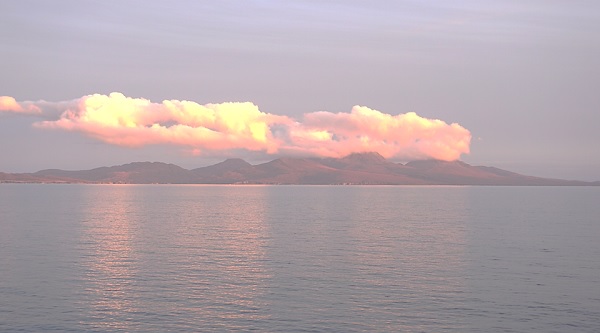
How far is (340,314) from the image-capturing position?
4566cm

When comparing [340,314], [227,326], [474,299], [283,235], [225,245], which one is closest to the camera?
[227,326]

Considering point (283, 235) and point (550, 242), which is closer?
point (550, 242)

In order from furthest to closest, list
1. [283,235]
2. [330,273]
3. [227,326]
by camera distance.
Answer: [283,235], [330,273], [227,326]

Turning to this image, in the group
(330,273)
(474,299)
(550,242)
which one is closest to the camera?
(474,299)

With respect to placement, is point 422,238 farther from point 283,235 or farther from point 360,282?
point 360,282

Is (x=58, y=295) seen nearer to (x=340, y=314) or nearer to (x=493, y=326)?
(x=340, y=314)

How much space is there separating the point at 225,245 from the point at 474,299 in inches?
1566

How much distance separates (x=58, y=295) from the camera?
5103cm

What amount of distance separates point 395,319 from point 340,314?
388cm

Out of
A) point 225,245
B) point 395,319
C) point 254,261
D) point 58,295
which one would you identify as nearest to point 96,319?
point 58,295

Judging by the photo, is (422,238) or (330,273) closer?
(330,273)

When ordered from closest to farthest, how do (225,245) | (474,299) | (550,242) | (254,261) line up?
1. (474,299)
2. (254,261)
3. (225,245)
4. (550,242)

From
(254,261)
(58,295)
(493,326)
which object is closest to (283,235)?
(254,261)

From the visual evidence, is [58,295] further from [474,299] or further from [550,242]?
[550,242]
